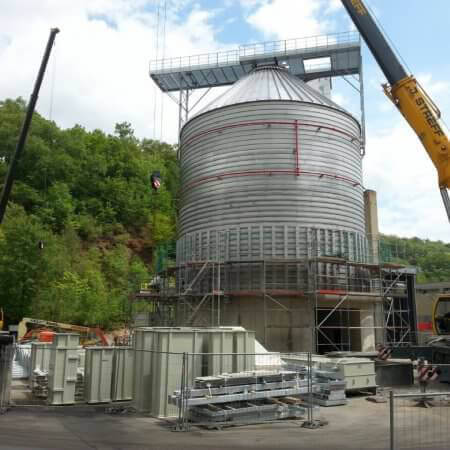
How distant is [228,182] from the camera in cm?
2566

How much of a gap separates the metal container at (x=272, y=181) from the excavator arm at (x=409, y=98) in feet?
17.9

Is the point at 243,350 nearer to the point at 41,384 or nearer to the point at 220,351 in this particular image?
the point at 220,351

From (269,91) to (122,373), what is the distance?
18.4 m

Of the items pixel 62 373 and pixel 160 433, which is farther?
pixel 62 373

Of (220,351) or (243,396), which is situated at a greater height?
(220,351)

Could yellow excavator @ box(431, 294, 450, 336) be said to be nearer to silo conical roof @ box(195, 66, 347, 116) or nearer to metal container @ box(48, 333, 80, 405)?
silo conical roof @ box(195, 66, 347, 116)

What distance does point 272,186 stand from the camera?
25.0 m

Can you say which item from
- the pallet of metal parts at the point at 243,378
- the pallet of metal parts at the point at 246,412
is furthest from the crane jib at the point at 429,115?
the pallet of metal parts at the point at 246,412

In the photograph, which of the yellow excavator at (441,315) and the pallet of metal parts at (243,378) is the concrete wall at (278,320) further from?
the pallet of metal parts at (243,378)

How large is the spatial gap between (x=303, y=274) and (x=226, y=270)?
3.74 meters

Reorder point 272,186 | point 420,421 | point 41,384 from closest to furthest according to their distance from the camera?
point 420,421 → point 41,384 → point 272,186

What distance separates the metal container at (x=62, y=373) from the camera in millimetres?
13602

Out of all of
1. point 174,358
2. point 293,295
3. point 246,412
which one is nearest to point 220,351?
point 174,358

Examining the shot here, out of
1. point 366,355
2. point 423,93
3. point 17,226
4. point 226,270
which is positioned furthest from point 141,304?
point 423,93
